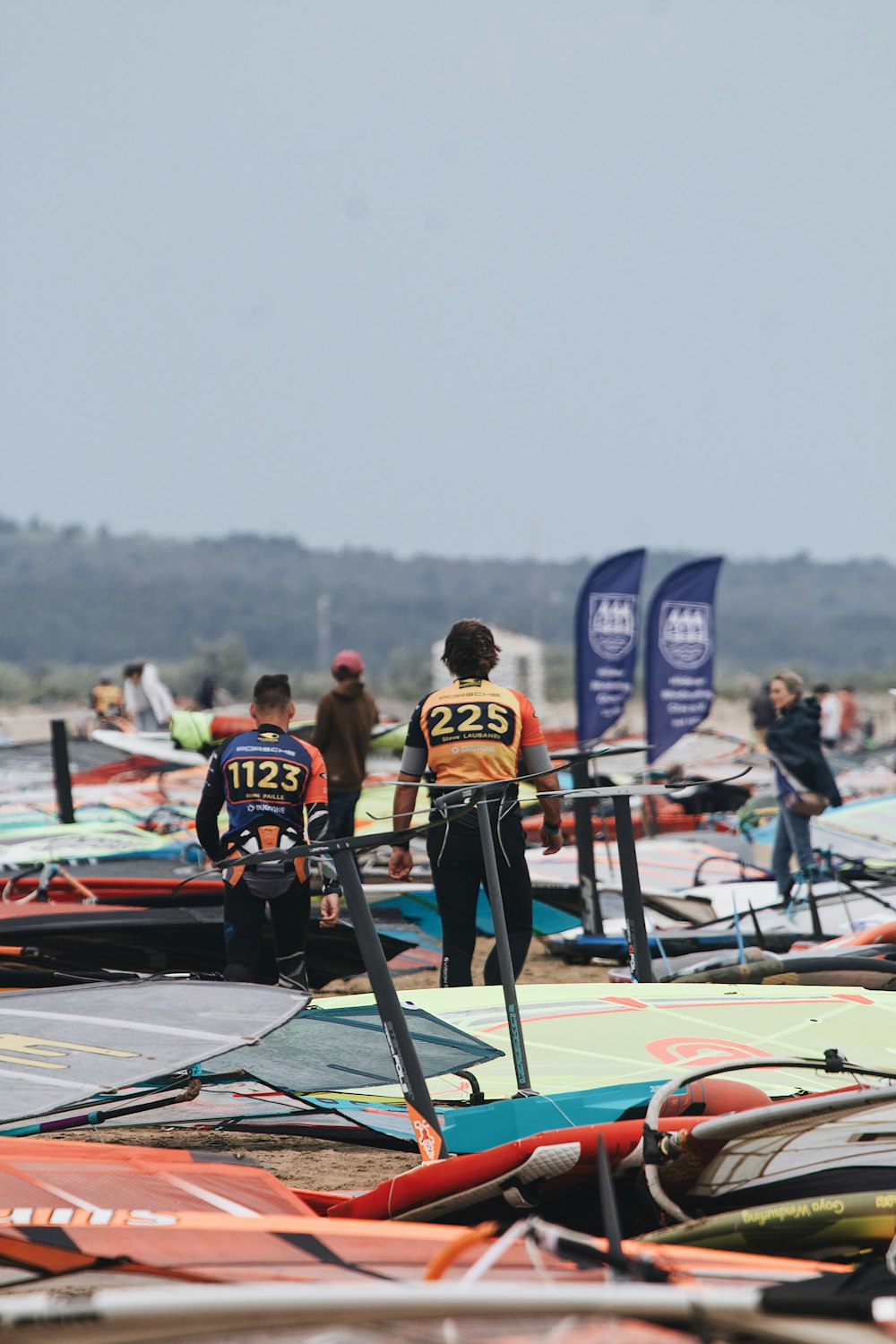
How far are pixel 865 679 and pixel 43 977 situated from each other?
2958 inches

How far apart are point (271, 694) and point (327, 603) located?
14049 cm

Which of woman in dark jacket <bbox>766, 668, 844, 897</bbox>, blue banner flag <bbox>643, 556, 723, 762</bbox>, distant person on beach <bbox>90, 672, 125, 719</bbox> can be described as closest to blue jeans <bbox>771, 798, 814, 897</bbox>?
woman in dark jacket <bbox>766, 668, 844, 897</bbox>

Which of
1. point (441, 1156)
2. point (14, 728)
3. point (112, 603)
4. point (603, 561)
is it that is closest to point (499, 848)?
point (441, 1156)

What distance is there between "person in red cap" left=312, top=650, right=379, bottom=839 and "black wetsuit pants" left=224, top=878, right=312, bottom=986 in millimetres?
3448

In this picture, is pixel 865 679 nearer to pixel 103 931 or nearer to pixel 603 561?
pixel 603 561

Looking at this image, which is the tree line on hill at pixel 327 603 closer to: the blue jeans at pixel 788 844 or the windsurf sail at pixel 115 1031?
the blue jeans at pixel 788 844

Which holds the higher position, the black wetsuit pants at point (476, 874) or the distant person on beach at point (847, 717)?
the black wetsuit pants at point (476, 874)

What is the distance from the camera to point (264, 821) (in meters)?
5.66

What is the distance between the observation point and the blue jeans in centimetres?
882

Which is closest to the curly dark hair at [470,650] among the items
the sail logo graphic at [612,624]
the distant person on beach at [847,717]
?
the sail logo graphic at [612,624]

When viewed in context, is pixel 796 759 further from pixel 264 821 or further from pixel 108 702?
pixel 108 702

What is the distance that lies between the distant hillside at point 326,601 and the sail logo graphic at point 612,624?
92.0 meters

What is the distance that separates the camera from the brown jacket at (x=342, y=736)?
9.36 meters

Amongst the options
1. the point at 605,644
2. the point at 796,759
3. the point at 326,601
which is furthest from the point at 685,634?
the point at 326,601
